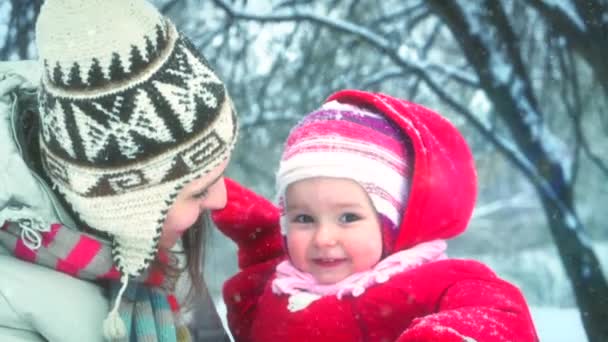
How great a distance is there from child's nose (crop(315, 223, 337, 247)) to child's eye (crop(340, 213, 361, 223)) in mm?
25

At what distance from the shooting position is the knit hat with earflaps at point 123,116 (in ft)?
3.16

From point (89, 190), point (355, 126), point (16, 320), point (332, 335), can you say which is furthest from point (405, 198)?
point (16, 320)

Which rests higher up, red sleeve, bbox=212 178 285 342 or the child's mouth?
the child's mouth

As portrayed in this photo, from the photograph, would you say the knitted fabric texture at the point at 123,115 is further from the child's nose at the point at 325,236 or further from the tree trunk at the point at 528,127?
the tree trunk at the point at 528,127

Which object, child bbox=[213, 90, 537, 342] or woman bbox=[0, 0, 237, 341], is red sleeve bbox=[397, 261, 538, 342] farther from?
woman bbox=[0, 0, 237, 341]

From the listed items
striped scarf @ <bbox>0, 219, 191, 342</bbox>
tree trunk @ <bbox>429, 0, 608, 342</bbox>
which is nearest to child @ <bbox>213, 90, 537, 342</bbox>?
striped scarf @ <bbox>0, 219, 191, 342</bbox>

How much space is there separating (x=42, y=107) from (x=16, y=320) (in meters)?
0.29

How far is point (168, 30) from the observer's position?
1.05m

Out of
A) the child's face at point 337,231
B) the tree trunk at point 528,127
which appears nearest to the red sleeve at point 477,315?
the child's face at point 337,231

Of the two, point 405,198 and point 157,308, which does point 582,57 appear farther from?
point 157,308

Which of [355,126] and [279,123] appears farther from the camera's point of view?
[279,123]

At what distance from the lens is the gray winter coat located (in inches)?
38.5

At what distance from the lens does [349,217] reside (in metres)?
1.30

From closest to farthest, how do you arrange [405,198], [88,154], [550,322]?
[88,154] < [405,198] < [550,322]
